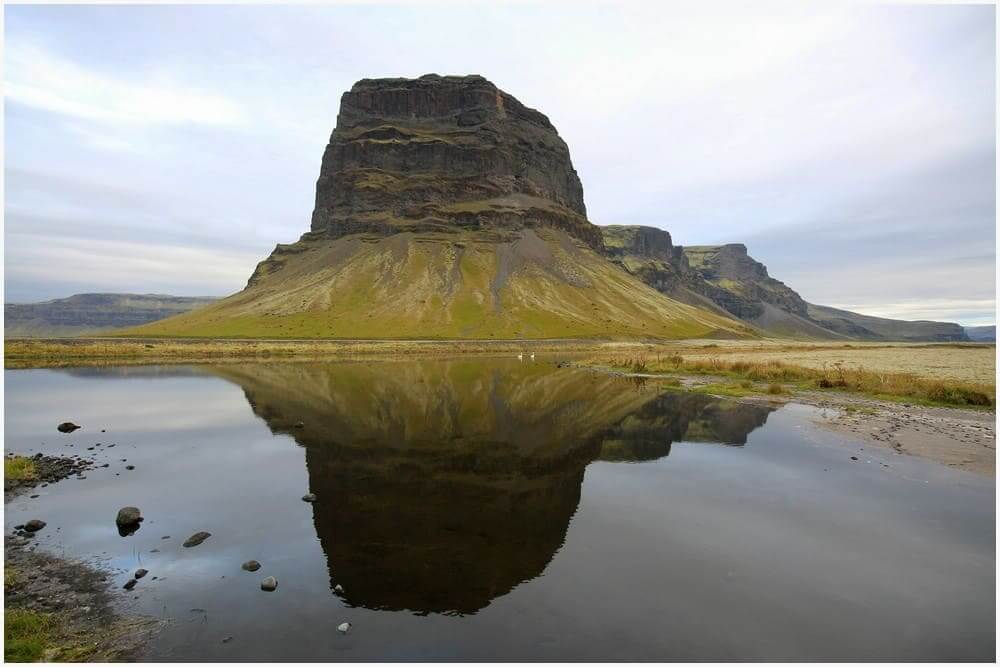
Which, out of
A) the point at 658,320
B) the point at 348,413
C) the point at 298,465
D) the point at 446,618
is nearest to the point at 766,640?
the point at 446,618

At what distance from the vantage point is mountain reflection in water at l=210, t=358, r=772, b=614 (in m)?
12.9

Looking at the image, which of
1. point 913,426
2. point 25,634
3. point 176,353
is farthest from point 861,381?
point 176,353

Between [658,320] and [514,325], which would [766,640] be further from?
[658,320]

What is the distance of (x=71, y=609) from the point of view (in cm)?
1077

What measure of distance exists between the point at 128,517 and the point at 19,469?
28.7ft

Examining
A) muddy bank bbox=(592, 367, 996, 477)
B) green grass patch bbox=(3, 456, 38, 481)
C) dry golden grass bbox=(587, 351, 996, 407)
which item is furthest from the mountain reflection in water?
dry golden grass bbox=(587, 351, 996, 407)

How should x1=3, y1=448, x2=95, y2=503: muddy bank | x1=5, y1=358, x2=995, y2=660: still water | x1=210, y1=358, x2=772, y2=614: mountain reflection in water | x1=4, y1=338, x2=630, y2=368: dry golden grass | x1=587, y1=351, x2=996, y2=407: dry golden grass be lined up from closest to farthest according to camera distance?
x1=5, y1=358, x2=995, y2=660: still water
x1=210, y1=358, x2=772, y2=614: mountain reflection in water
x1=3, y1=448, x2=95, y2=503: muddy bank
x1=587, y1=351, x2=996, y2=407: dry golden grass
x1=4, y1=338, x2=630, y2=368: dry golden grass

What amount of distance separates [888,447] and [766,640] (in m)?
19.1

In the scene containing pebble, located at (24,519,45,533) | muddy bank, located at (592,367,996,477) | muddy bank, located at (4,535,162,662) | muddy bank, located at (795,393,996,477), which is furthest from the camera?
muddy bank, located at (592,367,996,477)

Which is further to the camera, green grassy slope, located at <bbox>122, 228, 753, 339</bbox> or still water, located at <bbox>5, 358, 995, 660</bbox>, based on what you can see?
green grassy slope, located at <bbox>122, 228, 753, 339</bbox>

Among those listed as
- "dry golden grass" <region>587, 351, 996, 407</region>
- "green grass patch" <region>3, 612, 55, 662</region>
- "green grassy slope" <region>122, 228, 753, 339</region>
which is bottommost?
"green grass patch" <region>3, 612, 55, 662</region>

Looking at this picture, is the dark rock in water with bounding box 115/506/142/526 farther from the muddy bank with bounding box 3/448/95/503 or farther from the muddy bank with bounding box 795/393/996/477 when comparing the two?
the muddy bank with bounding box 795/393/996/477

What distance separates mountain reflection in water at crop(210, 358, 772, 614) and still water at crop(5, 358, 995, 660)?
11 centimetres

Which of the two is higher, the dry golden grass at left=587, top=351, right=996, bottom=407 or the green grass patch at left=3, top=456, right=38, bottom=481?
the dry golden grass at left=587, top=351, right=996, bottom=407
